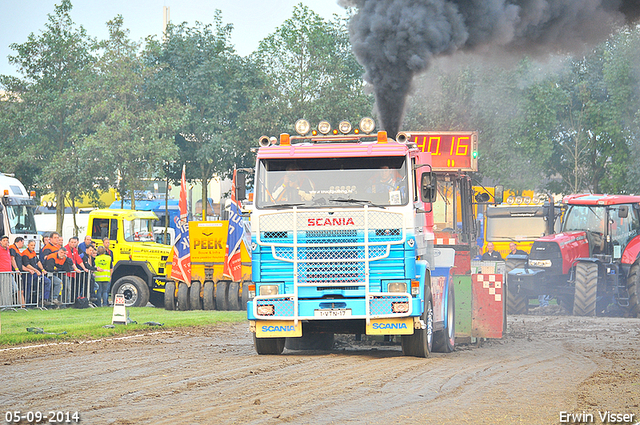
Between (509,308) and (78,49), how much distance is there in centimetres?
2264

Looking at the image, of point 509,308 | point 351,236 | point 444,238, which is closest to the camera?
point 351,236

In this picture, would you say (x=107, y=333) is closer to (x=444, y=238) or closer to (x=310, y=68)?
(x=444, y=238)

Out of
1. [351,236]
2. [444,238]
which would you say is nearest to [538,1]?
[444,238]

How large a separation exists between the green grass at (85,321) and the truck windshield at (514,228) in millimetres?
12798

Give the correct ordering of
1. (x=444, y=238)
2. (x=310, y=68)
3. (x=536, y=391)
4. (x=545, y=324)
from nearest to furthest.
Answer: (x=536, y=391)
(x=444, y=238)
(x=545, y=324)
(x=310, y=68)

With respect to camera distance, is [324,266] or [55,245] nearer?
[324,266]

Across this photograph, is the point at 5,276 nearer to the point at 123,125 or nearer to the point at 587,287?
the point at 587,287

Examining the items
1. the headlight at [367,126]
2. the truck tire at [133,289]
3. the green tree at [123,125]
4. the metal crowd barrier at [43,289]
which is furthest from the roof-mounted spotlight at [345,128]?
the green tree at [123,125]

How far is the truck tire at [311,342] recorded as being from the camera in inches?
567

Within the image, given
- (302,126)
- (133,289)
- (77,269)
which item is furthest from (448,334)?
(133,289)

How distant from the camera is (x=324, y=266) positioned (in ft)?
40.2

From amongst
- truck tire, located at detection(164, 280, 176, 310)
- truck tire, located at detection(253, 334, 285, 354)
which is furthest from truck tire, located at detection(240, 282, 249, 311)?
truck tire, located at detection(253, 334, 285, 354)

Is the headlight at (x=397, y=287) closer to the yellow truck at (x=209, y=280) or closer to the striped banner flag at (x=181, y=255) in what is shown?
the yellow truck at (x=209, y=280)

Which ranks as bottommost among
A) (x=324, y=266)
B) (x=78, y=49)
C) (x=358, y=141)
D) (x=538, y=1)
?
(x=324, y=266)
